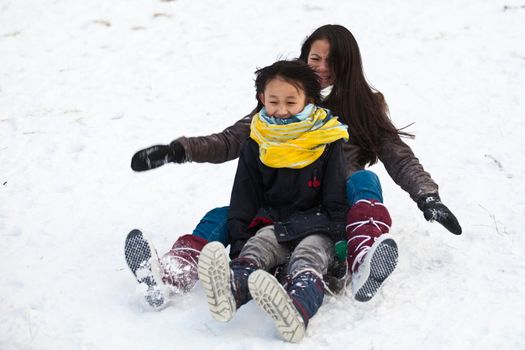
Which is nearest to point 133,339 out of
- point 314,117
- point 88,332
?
point 88,332

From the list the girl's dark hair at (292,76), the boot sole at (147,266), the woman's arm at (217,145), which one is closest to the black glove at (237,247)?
the boot sole at (147,266)

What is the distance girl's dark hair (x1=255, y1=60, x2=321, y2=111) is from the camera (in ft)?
10.8

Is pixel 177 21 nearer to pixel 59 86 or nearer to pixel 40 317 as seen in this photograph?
pixel 59 86

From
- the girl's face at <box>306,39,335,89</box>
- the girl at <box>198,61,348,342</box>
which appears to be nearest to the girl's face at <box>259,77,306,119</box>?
the girl at <box>198,61,348,342</box>

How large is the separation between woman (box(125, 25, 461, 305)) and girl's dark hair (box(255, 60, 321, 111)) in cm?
40

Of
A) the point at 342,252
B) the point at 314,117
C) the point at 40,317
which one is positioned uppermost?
the point at 314,117

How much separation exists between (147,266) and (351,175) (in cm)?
116

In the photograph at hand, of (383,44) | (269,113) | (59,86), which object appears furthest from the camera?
(383,44)

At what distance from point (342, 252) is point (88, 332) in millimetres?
1282

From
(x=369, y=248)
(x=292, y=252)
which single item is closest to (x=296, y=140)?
(x=292, y=252)

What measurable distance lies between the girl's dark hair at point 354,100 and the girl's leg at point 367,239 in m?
0.46

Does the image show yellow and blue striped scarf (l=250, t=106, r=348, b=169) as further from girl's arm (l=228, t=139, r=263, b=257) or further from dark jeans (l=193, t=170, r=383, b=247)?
dark jeans (l=193, t=170, r=383, b=247)

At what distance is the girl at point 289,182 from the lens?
3.19 meters

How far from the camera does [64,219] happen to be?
4254 mm
